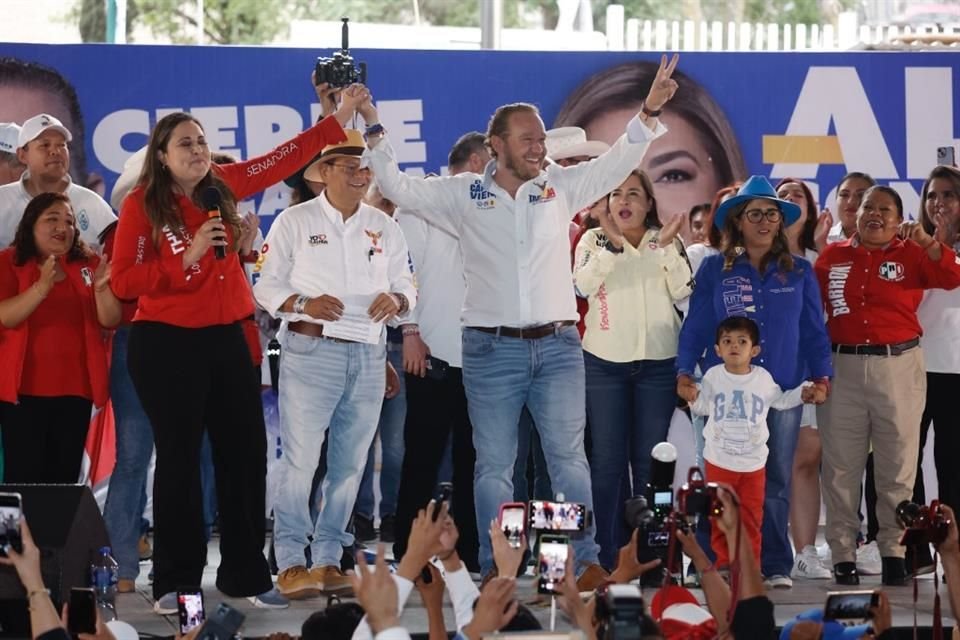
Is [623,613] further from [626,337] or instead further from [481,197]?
[626,337]

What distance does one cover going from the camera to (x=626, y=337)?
22.6 feet

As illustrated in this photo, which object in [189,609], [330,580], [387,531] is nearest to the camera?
[189,609]

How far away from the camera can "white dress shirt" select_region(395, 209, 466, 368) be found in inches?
278

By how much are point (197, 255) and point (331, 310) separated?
65 cm

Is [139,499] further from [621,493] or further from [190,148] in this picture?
[621,493]

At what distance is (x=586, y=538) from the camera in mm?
6355

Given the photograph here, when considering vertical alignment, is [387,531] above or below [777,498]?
below

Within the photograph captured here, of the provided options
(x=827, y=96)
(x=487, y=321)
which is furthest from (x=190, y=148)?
(x=827, y=96)

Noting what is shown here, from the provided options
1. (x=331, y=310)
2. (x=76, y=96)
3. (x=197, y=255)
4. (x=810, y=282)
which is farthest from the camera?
(x=76, y=96)

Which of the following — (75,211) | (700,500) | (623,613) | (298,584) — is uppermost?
(75,211)

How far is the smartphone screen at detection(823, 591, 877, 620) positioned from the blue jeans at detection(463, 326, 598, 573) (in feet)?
6.84

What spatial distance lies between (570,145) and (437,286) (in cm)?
133

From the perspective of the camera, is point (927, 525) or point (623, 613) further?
point (927, 525)

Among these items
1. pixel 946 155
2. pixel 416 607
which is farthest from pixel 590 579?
pixel 946 155
